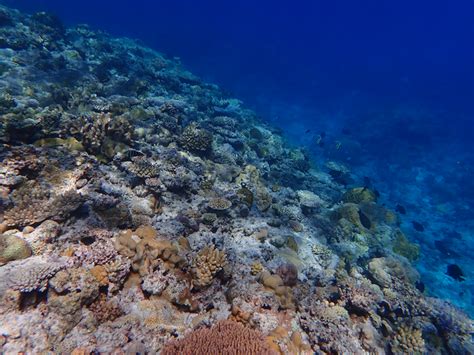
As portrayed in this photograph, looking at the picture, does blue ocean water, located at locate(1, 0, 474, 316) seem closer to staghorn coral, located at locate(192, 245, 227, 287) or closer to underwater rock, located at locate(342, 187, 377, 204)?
underwater rock, located at locate(342, 187, 377, 204)

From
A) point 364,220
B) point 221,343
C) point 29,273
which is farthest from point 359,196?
point 29,273

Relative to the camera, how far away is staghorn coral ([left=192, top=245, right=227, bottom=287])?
5.37 m

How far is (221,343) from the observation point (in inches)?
144

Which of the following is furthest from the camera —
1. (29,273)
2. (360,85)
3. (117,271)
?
(360,85)

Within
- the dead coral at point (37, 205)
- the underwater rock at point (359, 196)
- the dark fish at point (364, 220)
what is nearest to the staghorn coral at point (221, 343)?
the dead coral at point (37, 205)

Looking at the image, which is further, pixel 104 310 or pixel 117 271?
pixel 117 271

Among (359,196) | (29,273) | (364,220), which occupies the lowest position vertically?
(29,273)

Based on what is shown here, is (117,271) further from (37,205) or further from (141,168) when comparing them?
(141,168)

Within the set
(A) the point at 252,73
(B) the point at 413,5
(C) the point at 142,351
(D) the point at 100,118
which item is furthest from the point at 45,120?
(B) the point at 413,5

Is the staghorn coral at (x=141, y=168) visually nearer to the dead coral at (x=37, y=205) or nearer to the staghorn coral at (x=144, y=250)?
the dead coral at (x=37, y=205)

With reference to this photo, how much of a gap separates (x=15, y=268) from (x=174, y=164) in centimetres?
536

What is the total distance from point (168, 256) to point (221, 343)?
2196mm

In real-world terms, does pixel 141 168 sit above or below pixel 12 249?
above

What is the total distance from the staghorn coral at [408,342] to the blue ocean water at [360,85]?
407 inches
